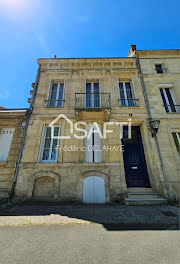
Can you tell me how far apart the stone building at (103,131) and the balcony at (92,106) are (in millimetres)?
54

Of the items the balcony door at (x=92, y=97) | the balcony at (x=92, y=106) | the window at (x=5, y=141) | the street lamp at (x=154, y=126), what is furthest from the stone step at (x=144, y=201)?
the window at (x=5, y=141)

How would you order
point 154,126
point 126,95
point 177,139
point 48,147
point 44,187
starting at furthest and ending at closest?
point 126,95
point 177,139
point 48,147
point 154,126
point 44,187

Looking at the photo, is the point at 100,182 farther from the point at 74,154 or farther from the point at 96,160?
the point at 74,154

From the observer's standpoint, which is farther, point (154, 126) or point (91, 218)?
point (154, 126)

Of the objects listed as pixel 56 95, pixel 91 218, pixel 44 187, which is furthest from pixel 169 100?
pixel 44 187

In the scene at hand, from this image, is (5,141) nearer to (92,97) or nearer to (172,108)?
(92,97)

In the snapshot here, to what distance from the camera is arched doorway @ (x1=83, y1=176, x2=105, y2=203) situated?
492 centimetres

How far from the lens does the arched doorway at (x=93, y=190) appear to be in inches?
194

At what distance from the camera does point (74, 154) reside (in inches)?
227

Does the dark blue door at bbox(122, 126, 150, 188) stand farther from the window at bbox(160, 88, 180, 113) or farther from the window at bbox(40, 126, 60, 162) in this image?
the window at bbox(40, 126, 60, 162)

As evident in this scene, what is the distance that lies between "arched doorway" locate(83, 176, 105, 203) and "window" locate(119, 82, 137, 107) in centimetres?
474

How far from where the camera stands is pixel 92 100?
732 centimetres

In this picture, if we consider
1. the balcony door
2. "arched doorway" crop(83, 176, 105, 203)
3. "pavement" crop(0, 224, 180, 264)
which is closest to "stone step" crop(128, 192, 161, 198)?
"arched doorway" crop(83, 176, 105, 203)

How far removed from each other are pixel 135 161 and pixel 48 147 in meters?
4.75
